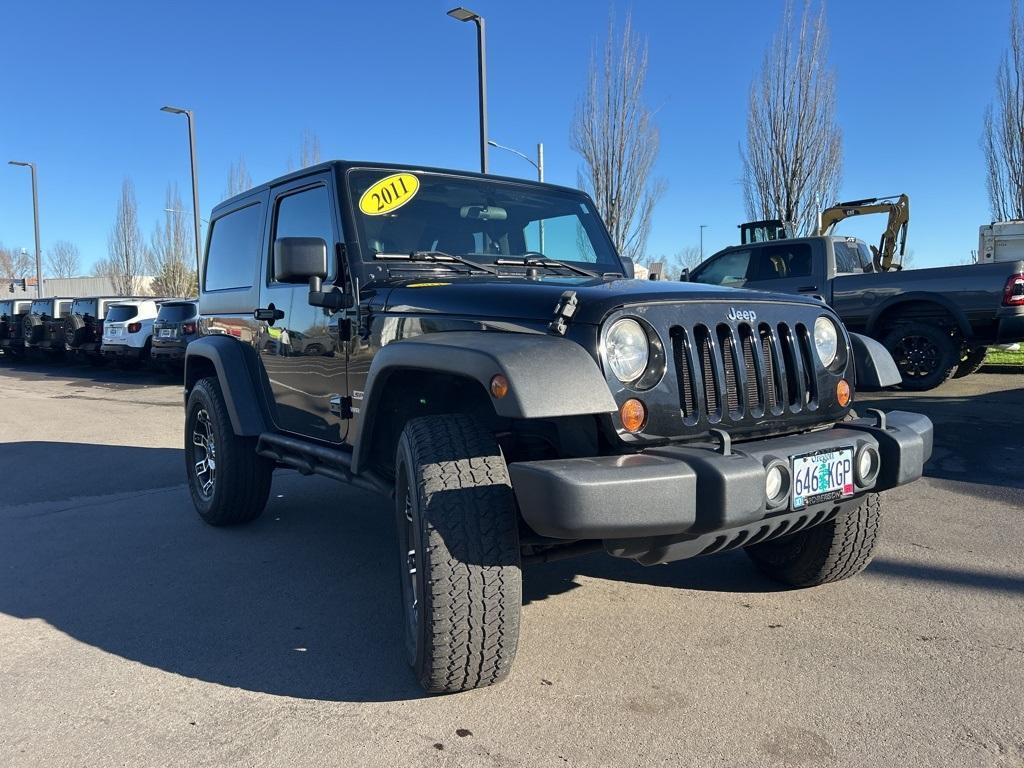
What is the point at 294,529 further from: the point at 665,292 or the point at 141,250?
the point at 141,250

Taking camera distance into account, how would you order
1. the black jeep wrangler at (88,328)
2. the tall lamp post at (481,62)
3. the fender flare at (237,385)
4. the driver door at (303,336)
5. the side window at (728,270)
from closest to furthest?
1. the driver door at (303,336)
2. the fender flare at (237,385)
3. the side window at (728,270)
4. the tall lamp post at (481,62)
5. the black jeep wrangler at (88,328)

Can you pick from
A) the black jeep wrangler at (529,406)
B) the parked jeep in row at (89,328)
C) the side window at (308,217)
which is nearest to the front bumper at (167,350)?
the parked jeep in row at (89,328)

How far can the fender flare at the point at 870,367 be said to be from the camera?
3.45 m

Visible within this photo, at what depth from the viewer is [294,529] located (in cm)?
496

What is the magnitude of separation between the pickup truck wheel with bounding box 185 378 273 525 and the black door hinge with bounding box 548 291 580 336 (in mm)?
2707

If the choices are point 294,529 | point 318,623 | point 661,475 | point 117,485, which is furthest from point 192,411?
point 661,475

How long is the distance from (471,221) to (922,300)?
7.54 m

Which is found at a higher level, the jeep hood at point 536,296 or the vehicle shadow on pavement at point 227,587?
the jeep hood at point 536,296

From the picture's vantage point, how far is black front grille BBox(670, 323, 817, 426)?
278 cm

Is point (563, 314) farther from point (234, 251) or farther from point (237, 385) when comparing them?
→ point (234, 251)

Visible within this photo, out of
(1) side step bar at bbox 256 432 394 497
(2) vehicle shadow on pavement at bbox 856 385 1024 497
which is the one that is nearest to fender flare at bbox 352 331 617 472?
(1) side step bar at bbox 256 432 394 497

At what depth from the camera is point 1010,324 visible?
29.2 ft

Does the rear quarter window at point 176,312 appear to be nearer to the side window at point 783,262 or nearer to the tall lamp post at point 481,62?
the tall lamp post at point 481,62

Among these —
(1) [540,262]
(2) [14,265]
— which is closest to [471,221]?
(1) [540,262]
